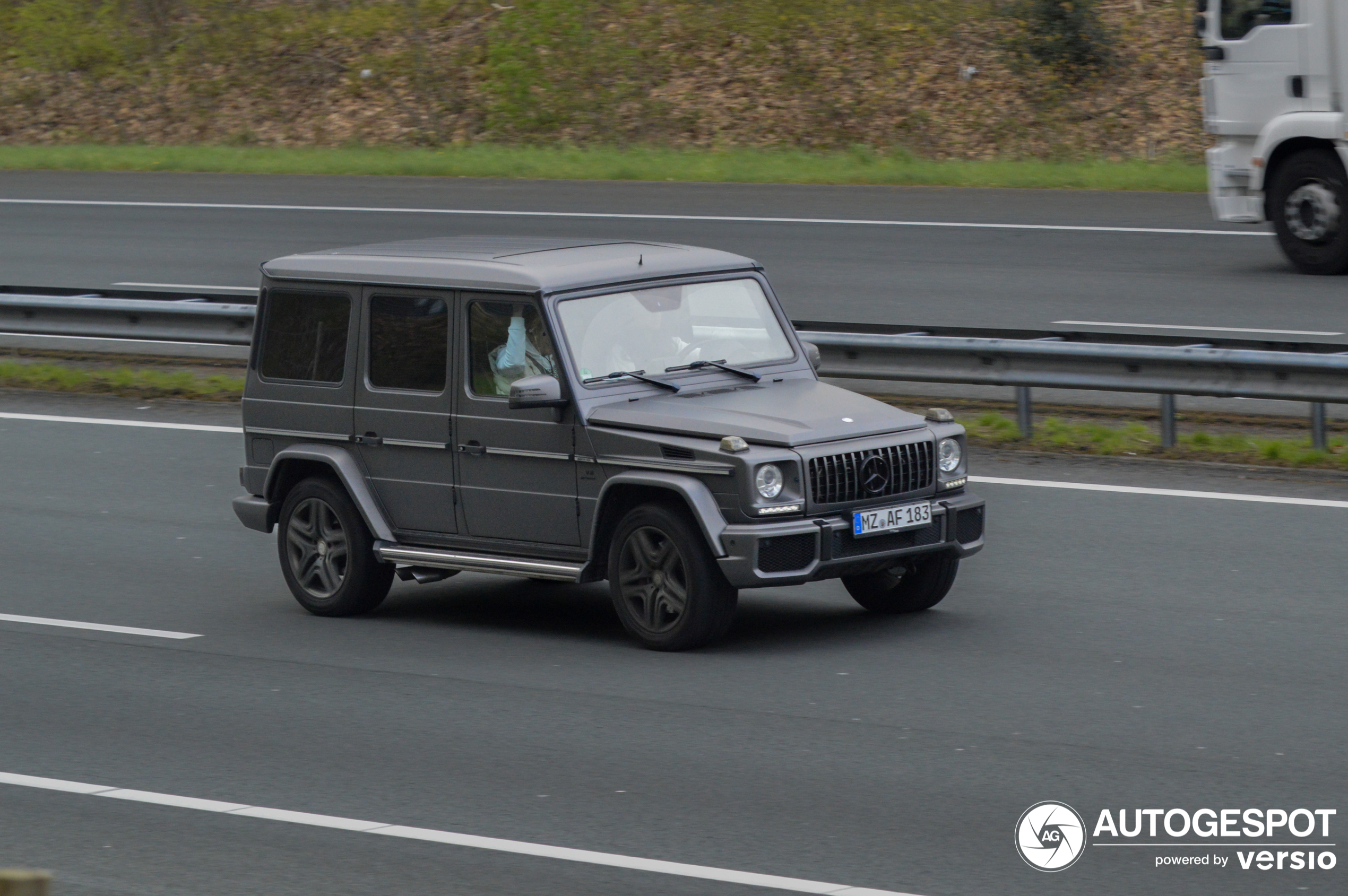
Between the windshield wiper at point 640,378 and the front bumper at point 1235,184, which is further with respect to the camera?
the front bumper at point 1235,184

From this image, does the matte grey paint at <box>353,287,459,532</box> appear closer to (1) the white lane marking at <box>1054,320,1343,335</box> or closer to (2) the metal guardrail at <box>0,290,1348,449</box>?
(2) the metal guardrail at <box>0,290,1348,449</box>

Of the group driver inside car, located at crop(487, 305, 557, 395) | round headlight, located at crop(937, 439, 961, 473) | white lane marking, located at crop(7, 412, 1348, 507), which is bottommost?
white lane marking, located at crop(7, 412, 1348, 507)

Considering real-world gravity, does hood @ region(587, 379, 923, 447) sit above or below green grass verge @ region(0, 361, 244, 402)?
above

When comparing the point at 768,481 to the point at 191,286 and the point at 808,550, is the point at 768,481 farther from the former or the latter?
the point at 191,286

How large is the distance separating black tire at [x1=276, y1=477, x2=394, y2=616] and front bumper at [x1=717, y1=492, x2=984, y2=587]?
2100 mm

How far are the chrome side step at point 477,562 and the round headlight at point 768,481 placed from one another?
102cm

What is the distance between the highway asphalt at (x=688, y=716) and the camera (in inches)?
249

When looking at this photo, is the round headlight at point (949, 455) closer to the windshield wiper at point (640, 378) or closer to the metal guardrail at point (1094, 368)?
the windshield wiper at point (640, 378)

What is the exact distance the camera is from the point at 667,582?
8.80 meters

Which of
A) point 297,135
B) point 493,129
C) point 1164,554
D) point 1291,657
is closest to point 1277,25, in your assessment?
point 1164,554

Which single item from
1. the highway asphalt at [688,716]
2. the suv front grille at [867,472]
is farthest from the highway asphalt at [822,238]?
the suv front grille at [867,472]

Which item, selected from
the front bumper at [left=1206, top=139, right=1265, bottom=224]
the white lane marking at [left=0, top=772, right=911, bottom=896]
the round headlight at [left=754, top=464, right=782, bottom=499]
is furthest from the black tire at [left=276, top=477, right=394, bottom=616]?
the front bumper at [left=1206, top=139, right=1265, bottom=224]

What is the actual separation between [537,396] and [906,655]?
195 centimetres

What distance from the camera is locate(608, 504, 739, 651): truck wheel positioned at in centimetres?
866
